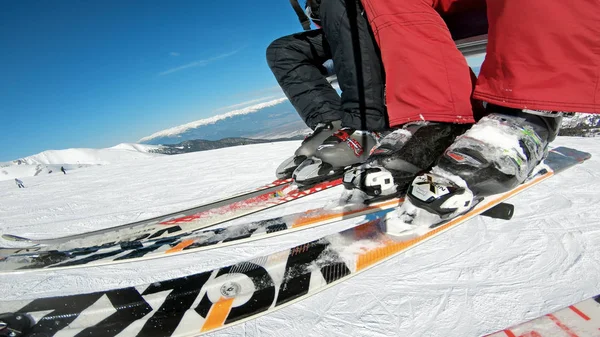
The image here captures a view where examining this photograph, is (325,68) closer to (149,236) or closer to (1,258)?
(149,236)

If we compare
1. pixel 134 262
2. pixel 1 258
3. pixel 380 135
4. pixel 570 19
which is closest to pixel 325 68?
pixel 380 135

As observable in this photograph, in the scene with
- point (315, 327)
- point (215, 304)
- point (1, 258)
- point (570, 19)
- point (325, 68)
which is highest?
point (325, 68)

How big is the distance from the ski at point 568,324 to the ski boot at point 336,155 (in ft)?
3.48

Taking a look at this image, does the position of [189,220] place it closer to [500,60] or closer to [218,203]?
[218,203]

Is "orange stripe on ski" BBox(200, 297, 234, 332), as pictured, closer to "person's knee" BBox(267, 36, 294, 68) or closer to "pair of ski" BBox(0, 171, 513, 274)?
"pair of ski" BBox(0, 171, 513, 274)

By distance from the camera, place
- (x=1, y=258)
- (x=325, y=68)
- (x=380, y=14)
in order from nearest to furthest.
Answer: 1. (x=380, y=14)
2. (x=1, y=258)
3. (x=325, y=68)

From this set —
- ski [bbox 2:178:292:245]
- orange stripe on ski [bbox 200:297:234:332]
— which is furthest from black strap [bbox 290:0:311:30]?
orange stripe on ski [bbox 200:297:234:332]

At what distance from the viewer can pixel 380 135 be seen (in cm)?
162

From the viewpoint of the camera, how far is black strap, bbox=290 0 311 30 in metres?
1.67

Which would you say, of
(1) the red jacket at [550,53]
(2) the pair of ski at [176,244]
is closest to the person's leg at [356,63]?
(2) the pair of ski at [176,244]

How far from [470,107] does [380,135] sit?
59 centimetres

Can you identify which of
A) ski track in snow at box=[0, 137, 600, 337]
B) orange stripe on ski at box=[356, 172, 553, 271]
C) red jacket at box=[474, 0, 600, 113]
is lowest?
ski track in snow at box=[0, 137, 600, 337]

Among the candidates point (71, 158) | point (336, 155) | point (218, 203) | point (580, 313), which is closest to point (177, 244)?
point (218, 203)

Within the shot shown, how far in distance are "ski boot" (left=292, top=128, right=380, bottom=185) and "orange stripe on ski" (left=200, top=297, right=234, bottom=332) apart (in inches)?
35.6
